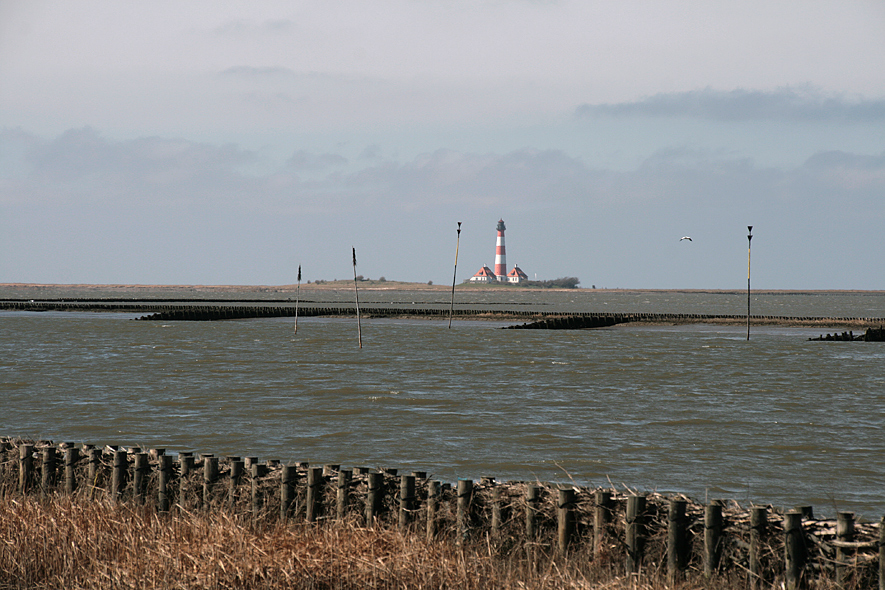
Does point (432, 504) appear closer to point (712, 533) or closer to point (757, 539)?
point (712, 533)

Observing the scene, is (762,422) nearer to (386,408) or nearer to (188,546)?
(386,408)

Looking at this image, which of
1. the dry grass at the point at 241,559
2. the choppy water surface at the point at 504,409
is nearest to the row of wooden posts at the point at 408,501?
the dry grass at the point at 241,559

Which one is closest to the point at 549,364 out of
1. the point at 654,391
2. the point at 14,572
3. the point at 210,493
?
the point at 654,391

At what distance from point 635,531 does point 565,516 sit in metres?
0.75

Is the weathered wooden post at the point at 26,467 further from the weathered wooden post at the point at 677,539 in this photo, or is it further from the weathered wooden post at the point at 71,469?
the weathered wooden post at the point at 677,539

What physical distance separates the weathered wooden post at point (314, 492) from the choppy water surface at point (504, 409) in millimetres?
4671

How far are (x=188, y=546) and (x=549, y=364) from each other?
32.9 metres

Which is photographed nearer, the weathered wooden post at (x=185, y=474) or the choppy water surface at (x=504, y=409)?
the weathered wooden post at (x=185, y=474)

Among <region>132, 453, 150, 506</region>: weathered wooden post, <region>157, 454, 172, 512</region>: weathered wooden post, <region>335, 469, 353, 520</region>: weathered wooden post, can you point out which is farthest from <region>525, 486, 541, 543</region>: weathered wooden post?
<region>132, 453, 150, 506</region>: weathered wooden post

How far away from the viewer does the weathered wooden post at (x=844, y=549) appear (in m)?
7.63

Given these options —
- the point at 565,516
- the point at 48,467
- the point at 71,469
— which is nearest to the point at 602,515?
the point at 565,516

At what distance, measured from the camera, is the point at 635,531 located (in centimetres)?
842

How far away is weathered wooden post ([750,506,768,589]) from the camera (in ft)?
26.2

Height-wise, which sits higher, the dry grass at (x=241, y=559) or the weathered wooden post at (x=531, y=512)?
the weathered wooden post at (x=531, y=512)
